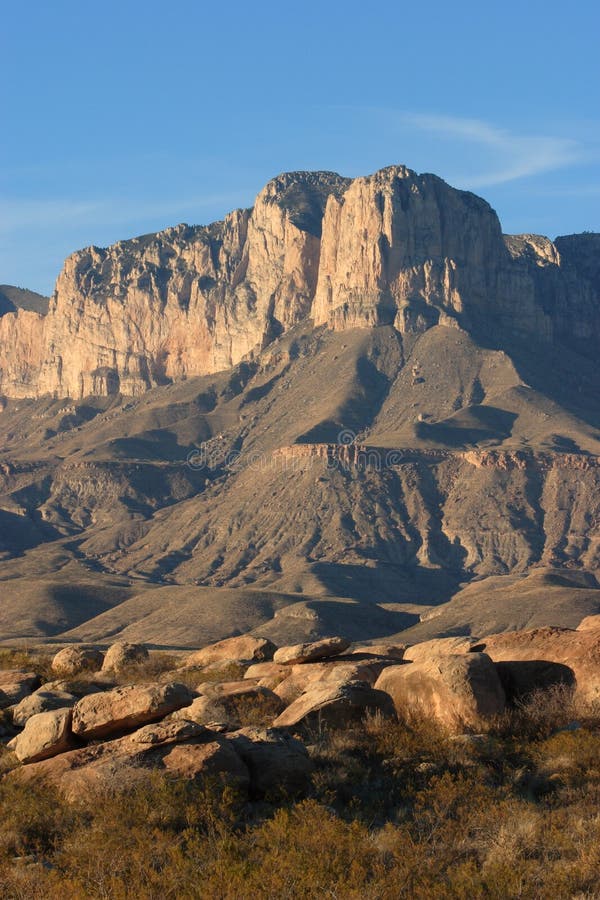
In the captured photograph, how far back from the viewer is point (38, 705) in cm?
2591

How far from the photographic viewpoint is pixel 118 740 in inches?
838

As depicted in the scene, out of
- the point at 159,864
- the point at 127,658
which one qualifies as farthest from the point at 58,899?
the point at 127,658

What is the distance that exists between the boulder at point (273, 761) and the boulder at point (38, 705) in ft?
18.9

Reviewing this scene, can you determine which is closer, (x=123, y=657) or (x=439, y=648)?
(x=439, y=648)

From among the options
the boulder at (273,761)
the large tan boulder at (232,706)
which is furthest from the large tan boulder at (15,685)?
the boulder at (273,761)

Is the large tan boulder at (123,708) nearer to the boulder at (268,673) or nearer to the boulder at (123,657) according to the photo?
the boulder at (268,673)

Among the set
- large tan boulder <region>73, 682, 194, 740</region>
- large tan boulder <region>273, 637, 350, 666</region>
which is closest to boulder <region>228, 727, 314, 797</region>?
large tan boulder <region>73, 682, 194, 740</region>

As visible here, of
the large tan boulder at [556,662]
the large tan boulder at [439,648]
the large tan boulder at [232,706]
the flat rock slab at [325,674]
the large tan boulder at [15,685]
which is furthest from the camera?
the large tan boulder at [439,648]

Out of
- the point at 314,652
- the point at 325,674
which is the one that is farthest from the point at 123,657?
the point at 325,674

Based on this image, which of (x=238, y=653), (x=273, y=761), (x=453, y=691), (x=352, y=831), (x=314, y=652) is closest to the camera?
(x=352, y=831)

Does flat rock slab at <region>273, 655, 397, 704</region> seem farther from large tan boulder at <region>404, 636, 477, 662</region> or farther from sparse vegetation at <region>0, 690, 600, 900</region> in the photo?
sparse vegetation at <region>0, 690, 600, 900</region>

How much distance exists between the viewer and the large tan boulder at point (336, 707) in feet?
76.7

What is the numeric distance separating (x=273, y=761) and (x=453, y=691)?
186 inches

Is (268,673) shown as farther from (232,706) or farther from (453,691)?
(453,691)
